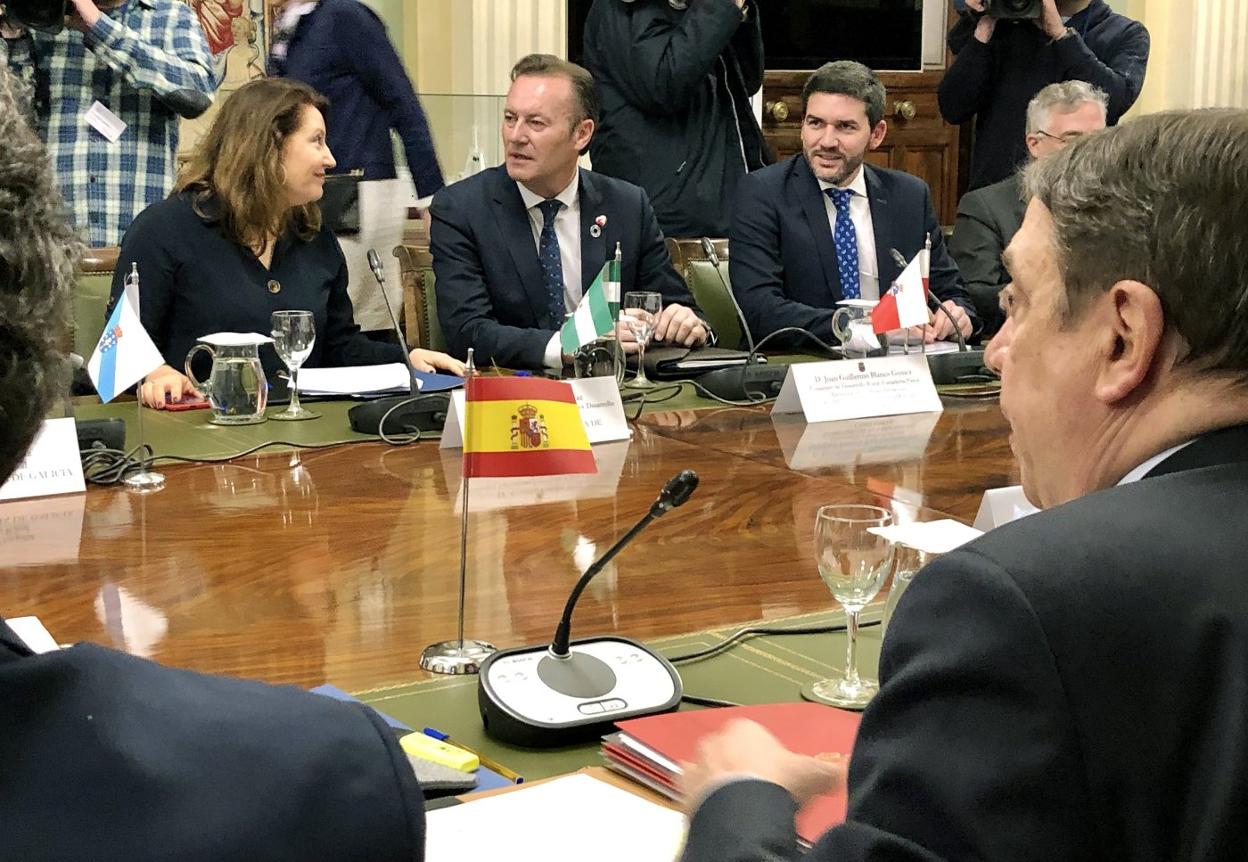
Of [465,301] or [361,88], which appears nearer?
[465,301]

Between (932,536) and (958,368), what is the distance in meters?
1.87

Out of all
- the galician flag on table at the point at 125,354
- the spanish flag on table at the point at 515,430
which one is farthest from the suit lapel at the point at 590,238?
the spanish flag on table at the point at 515,430

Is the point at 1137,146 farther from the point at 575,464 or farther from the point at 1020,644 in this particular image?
the point at 575,464

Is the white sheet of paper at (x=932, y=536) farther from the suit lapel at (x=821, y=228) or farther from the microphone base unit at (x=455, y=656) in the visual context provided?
the suit lapel at (x=821, y=228)

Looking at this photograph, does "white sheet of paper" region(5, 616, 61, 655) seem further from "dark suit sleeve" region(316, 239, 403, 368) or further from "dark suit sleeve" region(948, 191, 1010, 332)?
"dark suit sleeve" region(948, 191, 1010, 332)

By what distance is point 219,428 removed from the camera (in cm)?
290

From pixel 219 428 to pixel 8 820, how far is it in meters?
2.24

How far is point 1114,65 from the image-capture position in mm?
5852

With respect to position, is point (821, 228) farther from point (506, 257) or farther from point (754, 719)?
point (754, 719)

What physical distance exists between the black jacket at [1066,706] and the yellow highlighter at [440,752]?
474mm

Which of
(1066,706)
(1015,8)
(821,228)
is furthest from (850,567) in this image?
(1015,8)

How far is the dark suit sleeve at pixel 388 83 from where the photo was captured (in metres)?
4.59

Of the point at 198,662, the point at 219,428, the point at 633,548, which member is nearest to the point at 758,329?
the point at 219,428

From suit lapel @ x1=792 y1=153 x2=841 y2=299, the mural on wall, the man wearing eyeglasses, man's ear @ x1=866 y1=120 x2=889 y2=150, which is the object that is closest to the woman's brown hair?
suit lapel @ x1=792 y1=153 x2=841 y2=299
